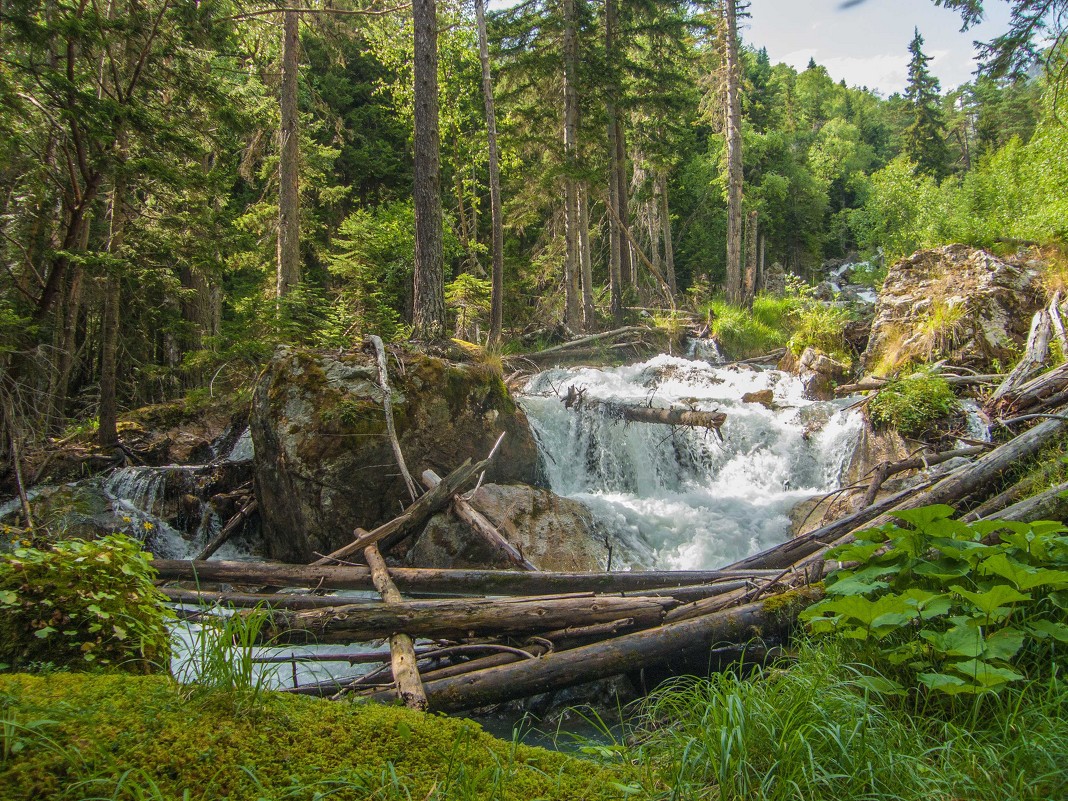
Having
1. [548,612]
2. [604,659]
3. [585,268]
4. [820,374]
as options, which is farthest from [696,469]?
[585,268]

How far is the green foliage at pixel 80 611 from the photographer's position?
2441 millimetres

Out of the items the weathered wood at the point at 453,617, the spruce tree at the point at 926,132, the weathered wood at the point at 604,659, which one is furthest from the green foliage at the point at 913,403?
the spruce tree at the point at 926,132

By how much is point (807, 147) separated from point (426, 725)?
52.2 metres

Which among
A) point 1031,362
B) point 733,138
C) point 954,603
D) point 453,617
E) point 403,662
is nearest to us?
point 954,603

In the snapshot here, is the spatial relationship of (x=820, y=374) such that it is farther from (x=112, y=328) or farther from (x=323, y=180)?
(x=323, y=180)

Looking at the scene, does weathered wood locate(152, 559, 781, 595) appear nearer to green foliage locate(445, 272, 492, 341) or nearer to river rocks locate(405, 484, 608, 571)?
river rocks locate(405, 484, 608, 571)

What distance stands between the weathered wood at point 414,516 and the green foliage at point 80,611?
105 inches

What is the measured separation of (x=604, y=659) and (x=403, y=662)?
1.21 m

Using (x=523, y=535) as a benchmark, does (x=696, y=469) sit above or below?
below

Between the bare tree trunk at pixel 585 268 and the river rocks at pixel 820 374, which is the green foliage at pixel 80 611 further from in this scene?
the bare tree trunk at pixel 585 268

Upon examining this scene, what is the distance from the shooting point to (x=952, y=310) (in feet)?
30.8

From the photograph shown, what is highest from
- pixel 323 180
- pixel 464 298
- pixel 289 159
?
pixel 323 180

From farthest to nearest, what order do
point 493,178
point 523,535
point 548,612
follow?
point 493,178 < point 523,535 < point 548,612

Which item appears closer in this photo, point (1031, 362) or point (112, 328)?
point (1031, 362)
